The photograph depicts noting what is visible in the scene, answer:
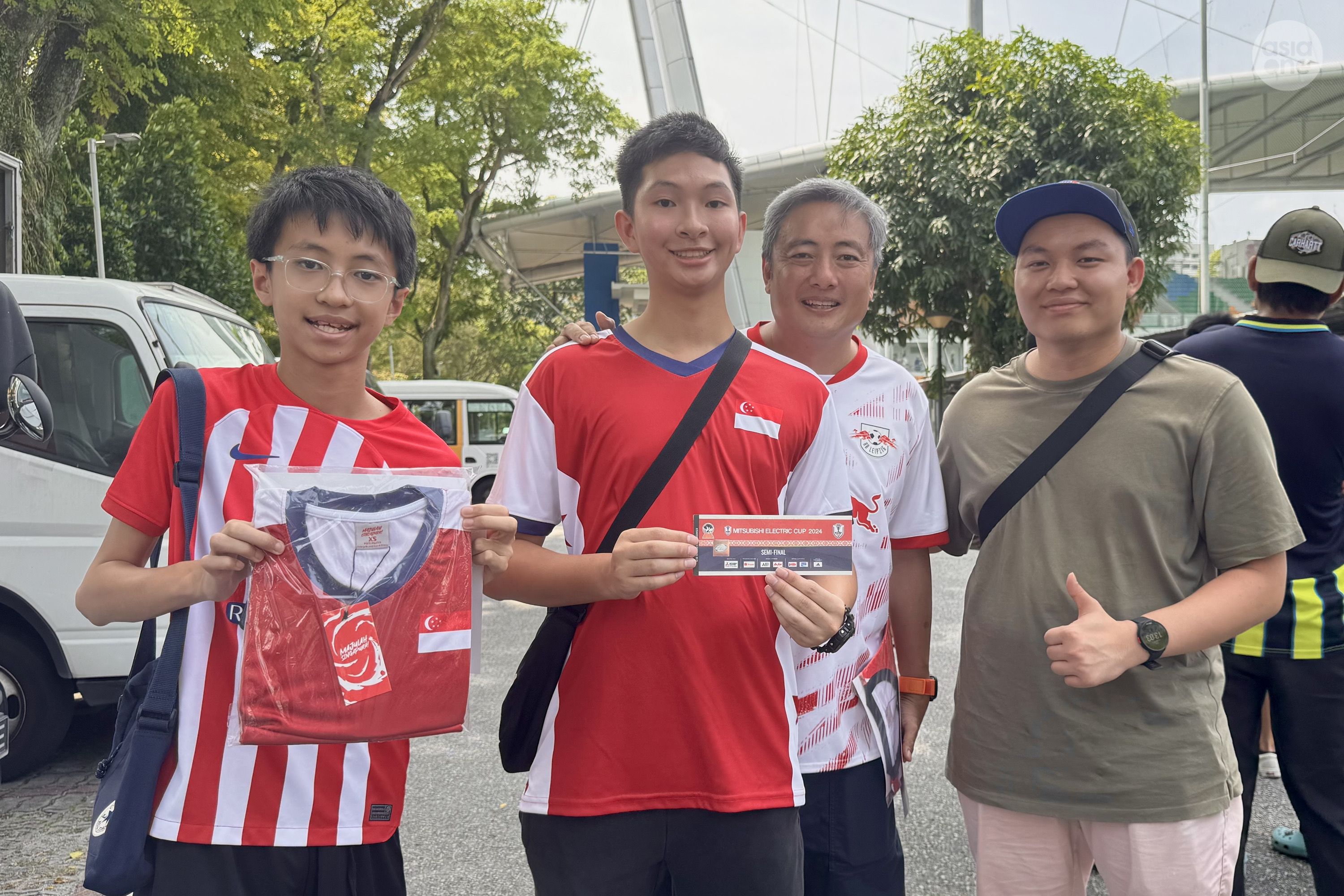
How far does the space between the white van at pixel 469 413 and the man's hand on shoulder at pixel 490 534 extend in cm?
1390

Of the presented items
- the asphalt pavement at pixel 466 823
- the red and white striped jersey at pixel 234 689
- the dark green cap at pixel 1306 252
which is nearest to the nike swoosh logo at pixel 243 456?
the red and white striped jersey at pixel 234 689

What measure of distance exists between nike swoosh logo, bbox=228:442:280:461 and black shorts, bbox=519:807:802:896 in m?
0.80

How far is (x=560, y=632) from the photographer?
1.73 metres

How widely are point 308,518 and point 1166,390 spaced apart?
1.65 metres

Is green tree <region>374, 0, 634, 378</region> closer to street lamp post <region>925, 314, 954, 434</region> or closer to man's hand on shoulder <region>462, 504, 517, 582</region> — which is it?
street lamp post <region>925, 314, 954, 434</region>

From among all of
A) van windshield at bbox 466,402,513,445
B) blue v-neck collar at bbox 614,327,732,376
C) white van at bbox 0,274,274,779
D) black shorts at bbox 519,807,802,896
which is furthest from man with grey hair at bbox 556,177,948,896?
van windshield at bbox 466,402,513,445

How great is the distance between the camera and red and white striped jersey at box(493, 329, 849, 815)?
1.63 metres

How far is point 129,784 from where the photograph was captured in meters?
1.54

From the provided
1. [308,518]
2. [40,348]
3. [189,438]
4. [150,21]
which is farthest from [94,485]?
[150,21]

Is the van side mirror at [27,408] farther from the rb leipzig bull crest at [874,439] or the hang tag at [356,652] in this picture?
the rb leipzig bull crest at [874,439]

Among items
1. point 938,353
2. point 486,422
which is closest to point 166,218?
point 486,422

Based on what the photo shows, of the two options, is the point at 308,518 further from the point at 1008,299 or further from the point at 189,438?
the point at 1008,299

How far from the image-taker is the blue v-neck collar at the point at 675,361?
1780mm

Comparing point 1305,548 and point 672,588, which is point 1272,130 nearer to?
point 1305,548
